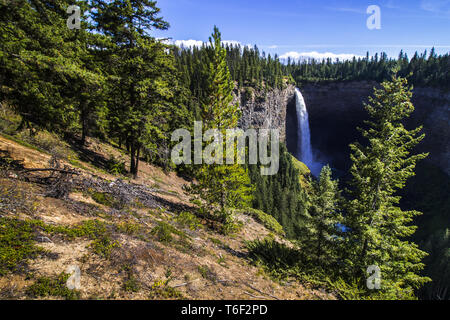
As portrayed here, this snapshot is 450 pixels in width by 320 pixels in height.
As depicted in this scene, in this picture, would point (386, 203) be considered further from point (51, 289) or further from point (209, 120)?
point (51, 289)

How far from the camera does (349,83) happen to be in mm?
85812

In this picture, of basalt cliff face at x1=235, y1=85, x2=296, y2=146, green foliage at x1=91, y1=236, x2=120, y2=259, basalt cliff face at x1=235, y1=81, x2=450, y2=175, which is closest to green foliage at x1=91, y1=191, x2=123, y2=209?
green foliage at x1=91, y1=236, x2=120, y2=259

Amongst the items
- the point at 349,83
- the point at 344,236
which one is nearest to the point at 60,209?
the point at 344,236

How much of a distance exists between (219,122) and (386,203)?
885cm

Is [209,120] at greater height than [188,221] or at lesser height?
greater

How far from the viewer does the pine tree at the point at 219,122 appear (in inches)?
488

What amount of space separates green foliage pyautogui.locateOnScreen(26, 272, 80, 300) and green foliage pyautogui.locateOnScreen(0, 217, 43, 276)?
55 cm

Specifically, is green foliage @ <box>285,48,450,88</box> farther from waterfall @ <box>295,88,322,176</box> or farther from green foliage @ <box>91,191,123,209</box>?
green foliage @ <box>91,191,123,209</box>

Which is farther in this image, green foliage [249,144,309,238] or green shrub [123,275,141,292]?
green foliage [249,144,309,238]

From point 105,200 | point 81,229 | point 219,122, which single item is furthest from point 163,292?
point 219,122

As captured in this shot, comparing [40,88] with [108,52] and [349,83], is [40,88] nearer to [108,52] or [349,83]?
[108,52]

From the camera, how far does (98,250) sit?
19.2 feet

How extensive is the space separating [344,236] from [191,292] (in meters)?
7.80

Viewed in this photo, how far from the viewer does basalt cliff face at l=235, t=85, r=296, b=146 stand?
2672 inches
